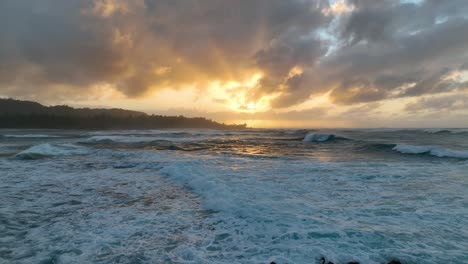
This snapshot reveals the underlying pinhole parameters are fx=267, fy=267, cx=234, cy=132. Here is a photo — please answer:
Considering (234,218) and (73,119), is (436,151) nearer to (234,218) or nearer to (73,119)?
(234,218)

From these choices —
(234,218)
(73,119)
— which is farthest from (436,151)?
(73,119)

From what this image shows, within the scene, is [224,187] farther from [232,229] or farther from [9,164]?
[9,164]

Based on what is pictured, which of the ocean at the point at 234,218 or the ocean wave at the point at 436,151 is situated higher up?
the ocean wave at the point at 436,151

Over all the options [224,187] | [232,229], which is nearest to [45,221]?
[232,229]

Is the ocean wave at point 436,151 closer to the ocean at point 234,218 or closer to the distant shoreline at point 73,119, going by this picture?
the ocean at point 234,218

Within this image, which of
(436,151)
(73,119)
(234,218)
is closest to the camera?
(234,218)

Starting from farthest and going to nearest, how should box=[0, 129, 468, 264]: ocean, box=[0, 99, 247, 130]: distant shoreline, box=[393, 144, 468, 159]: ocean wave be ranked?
1. box=[0, 99, 247, 130]: distant shoreline
2. box=[393, 144, 468, 159]: ocean wave
3. box=[0, 129, 468, 264]: ocean

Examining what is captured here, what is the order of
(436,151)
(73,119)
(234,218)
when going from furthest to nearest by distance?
(73,119), (436,151), (234,218)

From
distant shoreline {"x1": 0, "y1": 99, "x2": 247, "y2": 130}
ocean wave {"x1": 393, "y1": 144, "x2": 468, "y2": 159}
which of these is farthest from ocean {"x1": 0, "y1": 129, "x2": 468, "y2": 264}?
distant shoreline {"x1": 0, "y1": 99, "x2": 247, "y2": 130}

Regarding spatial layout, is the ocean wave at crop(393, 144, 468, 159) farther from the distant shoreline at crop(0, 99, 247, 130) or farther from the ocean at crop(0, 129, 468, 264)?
the distant shoreline at crop(0, 99, 247, 130)

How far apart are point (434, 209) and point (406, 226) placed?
174cm

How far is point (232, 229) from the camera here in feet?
18.4

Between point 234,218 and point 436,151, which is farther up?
point 436,151

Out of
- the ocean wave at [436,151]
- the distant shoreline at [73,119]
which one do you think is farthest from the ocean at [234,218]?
the distant shoreline at [73,119]
